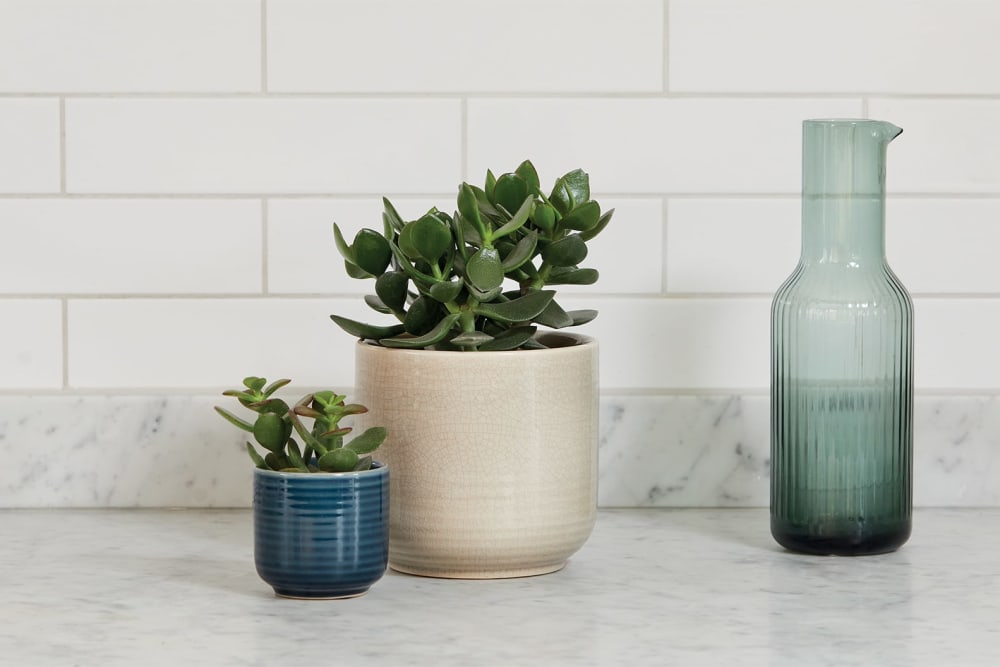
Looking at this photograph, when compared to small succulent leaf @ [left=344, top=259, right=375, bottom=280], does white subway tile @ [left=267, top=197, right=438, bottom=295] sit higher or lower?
higher

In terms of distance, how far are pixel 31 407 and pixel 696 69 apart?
71 centimetres

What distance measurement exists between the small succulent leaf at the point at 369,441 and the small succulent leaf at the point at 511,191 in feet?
0.64

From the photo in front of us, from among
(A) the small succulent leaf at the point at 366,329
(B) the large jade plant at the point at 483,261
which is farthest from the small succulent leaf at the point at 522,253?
(A) the small succulent leaf at the point at 366,329

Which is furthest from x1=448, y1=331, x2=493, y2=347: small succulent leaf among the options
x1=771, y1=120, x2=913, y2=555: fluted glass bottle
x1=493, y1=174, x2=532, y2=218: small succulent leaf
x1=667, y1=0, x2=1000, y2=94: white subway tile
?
x1=667, y1=0, x2=1000, y2=94: white subway tile

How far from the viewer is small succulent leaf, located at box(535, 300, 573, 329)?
3.02ft

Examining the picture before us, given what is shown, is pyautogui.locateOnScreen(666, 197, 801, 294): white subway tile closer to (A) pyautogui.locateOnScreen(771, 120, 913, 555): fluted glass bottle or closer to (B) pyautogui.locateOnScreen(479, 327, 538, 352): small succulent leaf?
(A) pyautogui.locateOnScreen(771, 120, 913, 555): fluted glass bottle

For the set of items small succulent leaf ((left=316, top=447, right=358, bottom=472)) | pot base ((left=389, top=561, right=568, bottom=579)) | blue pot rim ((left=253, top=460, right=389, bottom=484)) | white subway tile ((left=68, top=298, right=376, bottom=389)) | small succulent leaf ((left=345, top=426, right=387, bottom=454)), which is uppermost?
white subway tile ((left=68, top=298, right=376, bottom=389))

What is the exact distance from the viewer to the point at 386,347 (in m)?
0.93

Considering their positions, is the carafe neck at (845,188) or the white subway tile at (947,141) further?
the white subway tile at (947,141)

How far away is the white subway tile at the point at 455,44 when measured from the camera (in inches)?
46.1

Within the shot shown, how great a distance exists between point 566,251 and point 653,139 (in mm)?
303

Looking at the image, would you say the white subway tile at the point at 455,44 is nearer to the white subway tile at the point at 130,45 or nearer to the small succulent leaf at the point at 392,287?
the white subway tile at the point at 130,45

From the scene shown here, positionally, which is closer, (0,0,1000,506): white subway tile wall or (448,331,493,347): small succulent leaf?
(448,331,493,347): small succulent leaf

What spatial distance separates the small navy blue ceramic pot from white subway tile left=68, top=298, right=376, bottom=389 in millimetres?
334
